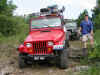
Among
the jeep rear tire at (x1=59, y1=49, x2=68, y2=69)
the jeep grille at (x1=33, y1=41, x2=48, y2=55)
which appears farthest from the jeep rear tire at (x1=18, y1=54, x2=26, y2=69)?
the jeep rear tire at (x1=59, y1=49, x2=68, y2=69)

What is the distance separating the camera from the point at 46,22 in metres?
7.08

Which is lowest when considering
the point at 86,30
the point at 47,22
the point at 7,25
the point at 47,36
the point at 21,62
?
the point at 21,62

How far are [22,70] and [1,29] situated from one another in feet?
35.0

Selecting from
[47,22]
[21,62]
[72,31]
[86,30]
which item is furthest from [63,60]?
[72,31]

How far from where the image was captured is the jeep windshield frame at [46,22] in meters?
7.02

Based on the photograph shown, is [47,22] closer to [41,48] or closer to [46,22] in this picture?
[46,22]

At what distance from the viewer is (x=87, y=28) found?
687cm

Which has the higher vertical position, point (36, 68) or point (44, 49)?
point (44, 49)

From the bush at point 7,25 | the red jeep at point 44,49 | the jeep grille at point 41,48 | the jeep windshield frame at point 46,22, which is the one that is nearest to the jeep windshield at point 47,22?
the jeep windshield frame at point 46,22

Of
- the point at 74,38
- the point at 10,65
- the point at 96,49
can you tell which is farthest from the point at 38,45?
the point at 74,38

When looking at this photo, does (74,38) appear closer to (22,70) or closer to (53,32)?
(53,32)

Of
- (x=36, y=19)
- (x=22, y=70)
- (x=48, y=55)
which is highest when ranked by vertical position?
(x=36, y=19)

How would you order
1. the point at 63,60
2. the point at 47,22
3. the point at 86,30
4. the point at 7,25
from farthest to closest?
the point at 7,25 < the point at 47,22 < the point at 86,30 < the point at 63,60

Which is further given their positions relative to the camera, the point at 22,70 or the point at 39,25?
the point at 39,25
